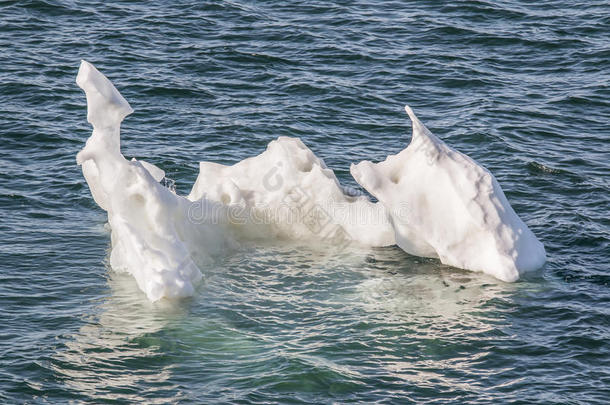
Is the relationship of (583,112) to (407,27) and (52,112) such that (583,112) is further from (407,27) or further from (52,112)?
(52,112)

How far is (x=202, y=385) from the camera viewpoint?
1600 centimetres

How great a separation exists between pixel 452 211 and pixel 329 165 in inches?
245

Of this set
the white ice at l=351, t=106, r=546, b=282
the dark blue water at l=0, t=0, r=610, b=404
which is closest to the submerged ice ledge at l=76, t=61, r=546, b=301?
the white ice at l=351, t=106, r=546, b=282

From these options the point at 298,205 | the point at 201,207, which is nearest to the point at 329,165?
the point at 298,205

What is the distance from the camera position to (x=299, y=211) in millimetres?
22281

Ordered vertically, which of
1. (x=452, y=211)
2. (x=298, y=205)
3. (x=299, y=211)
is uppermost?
(x=452, y=211)

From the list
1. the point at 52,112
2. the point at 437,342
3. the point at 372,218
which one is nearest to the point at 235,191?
the point at 372,218

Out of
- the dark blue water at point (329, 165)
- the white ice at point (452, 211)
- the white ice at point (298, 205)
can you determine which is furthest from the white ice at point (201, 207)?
the white ice at point (452, 211)

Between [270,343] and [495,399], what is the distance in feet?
13.3

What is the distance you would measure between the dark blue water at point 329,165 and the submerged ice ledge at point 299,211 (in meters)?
0.47

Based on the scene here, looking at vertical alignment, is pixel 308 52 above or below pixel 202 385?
above

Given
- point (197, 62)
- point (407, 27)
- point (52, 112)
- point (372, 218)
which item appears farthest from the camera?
point (407, 27)

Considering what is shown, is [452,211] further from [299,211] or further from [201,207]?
[201,207]

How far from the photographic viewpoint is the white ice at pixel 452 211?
20156 mm
